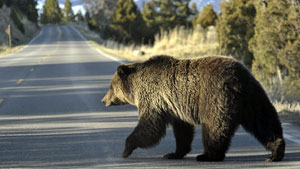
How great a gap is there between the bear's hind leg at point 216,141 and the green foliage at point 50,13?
145 metres

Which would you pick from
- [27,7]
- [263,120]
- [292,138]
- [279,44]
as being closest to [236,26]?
[279,44]

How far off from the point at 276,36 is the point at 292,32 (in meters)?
0.75

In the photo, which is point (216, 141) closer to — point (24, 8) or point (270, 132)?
point (270, 132)

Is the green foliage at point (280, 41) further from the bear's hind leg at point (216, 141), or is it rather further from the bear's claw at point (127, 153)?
the bear's claw at point (127, 153)

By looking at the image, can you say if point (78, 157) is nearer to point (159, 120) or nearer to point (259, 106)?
point (159, 120)

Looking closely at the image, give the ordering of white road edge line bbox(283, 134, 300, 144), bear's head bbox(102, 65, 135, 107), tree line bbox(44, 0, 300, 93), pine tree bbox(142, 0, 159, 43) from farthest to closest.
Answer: pine tree bbox(142, 0, 159, 43)
tree line bbox(44, 0, 300, 93)
white road edge line bbox(283, 134, 300, 144)
bear's head bbox(102, 65, 135, 107)

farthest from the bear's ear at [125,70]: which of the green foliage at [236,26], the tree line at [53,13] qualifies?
the tree line at [53,13]

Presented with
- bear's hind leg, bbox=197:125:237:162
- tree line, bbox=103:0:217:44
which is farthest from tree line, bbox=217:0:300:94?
tree line, bbox=103:0:217:44

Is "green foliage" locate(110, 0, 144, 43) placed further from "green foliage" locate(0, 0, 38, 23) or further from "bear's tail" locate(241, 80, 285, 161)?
"bear's tail" locate(241, 80, 285, 161)

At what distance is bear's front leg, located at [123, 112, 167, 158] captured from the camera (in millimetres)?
5355

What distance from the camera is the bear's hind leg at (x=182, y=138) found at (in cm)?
576

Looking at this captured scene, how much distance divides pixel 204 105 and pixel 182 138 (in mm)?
878

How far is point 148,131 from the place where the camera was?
535 centimetres

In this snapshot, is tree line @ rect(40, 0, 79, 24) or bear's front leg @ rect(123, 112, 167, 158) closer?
bear's front leg @ rect(123, 112, 167, 158)
